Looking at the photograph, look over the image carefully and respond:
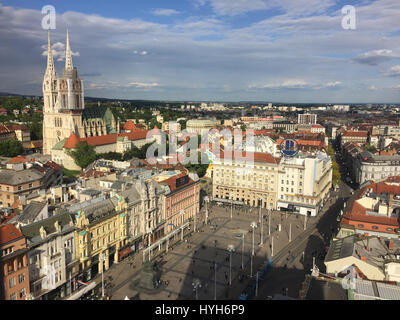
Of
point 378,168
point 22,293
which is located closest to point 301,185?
point 378,168

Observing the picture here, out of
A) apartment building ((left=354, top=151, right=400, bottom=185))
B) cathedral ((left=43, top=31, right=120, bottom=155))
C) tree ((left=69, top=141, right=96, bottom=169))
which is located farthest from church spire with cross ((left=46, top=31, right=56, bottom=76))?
apartment building ((left=354, top=151, right=400, bottom=185))

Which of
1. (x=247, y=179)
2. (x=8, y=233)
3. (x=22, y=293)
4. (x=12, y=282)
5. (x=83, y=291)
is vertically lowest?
(x=83, y=291)

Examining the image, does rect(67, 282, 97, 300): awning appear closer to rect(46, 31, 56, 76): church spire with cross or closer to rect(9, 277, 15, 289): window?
rect(9, 277, 15, 289): window

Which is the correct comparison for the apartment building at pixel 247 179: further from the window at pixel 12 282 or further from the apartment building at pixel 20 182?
the window at pixel 12 282

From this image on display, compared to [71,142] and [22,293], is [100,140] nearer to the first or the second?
[71,142]

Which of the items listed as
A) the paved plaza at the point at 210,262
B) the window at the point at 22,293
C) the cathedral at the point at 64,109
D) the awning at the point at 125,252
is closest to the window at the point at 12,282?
the window at the point at 22,293
